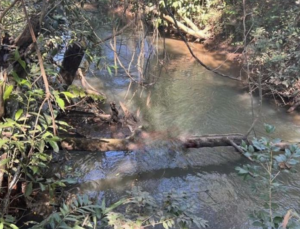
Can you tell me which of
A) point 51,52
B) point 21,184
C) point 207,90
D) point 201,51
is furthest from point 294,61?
point 21,184

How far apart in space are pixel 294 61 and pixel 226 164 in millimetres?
2562

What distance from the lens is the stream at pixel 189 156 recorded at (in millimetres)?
3477

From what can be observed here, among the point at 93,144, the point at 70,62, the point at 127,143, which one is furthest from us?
the point at 70,62

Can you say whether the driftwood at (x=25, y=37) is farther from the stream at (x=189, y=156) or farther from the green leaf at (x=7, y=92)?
the stream at (x=189, y=156)

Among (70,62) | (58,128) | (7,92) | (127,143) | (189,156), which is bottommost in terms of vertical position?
(189,156)

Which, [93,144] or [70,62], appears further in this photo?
[70,62]

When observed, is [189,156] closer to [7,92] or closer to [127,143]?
[127,143]

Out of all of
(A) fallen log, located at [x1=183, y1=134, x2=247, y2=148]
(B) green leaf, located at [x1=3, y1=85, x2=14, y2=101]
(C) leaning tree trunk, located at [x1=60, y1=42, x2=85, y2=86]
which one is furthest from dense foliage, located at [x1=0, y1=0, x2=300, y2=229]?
(A) fallen log, located at [x1=183, y1=134, x2=247, y2=148]

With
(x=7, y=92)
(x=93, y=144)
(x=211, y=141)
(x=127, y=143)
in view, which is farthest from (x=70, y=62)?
(x=7, y=92)

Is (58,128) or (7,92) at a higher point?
(7,92)

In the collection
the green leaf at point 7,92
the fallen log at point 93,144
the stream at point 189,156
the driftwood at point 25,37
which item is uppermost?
the driftwood at point 25,37

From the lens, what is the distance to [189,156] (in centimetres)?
421

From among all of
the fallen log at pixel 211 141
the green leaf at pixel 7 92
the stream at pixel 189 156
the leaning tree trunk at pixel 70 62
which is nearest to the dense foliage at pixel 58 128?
the green leaf at pixel 7 92

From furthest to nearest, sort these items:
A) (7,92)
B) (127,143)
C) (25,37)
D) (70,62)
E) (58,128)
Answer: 1. (70,62)
2. (127,143)
3. (58,128)
4. (25,37)
5. (7,92)
